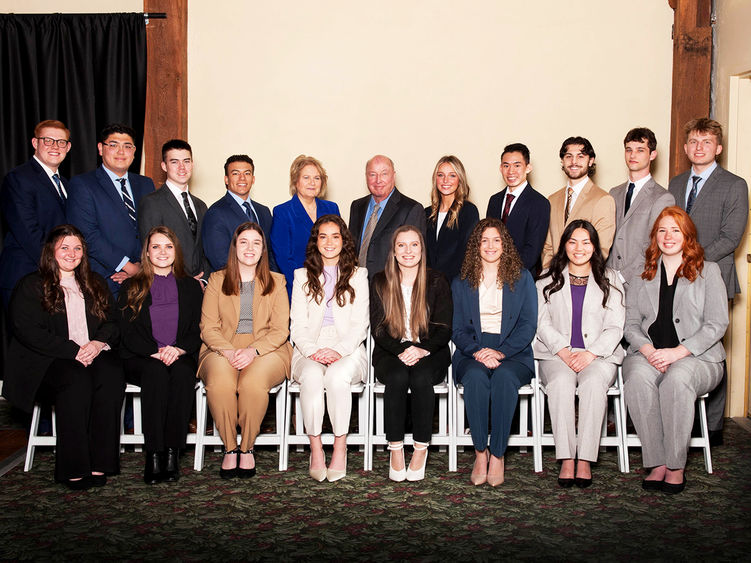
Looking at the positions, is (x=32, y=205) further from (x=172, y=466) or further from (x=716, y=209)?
(x=716, y=209)

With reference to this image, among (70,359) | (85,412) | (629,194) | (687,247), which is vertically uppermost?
(629,194)

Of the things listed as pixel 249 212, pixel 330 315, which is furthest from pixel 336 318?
pixel 249 212

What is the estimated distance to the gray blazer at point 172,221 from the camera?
4.28 m

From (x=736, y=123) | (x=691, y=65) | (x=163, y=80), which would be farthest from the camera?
(x=163, y=80)

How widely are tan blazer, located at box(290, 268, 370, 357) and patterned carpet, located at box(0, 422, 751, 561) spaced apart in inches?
26.6

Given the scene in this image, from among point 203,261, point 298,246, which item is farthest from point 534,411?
point 203,261

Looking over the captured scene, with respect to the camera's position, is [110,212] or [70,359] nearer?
[70,359]

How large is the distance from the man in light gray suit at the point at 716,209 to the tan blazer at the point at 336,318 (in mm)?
1995

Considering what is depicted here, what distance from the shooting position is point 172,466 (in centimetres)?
372

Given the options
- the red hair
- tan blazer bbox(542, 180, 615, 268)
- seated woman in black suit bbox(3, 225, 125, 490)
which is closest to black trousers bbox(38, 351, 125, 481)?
seated woman in black suit bbox(3, 225, 125, 490)

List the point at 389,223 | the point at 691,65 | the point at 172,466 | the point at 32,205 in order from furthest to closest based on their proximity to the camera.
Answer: the point at 691,65 < the point at 389,223 < the point at 32,205 < the point at 172,466

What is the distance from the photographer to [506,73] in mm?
5305

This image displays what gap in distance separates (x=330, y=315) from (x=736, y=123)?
9.54ft

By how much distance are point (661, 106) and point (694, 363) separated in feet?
7.27
